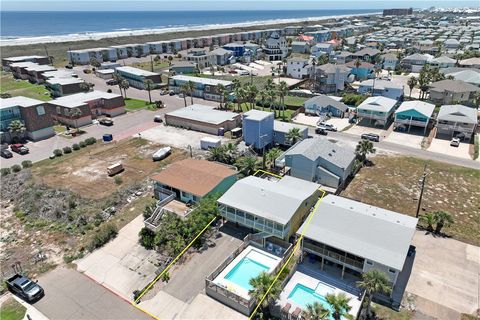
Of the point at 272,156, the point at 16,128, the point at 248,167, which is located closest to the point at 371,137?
the point at 272,156

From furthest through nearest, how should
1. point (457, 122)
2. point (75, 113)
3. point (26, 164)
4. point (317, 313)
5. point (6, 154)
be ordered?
point (75, 113) < point (457, 122) < point (6, 154) < point (26, 164) < point (317, 313)

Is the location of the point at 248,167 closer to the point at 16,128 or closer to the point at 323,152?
the point at 323,152

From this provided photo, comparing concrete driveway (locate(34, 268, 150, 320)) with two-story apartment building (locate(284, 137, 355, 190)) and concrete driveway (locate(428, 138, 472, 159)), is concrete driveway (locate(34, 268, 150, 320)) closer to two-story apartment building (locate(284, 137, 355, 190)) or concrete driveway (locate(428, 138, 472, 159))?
two-story apartment building (locate(284, 137, 355, 190))

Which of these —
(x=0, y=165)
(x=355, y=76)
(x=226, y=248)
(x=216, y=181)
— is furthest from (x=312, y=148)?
(x=355, y=76)

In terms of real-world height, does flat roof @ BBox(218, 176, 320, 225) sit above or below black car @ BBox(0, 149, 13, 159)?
above

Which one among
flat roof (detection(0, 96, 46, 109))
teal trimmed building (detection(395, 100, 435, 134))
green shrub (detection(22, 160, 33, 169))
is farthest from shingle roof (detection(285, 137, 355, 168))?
flat roof (detection(0, 96, 46, 109))

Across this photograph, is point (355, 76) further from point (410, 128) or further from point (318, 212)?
point (318, 212)

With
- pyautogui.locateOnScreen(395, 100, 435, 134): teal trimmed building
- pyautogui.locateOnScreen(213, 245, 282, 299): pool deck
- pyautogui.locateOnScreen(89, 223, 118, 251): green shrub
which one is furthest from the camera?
pyautogui.locateOnScreen(395, 100, 435, 134): teal trimmed building
